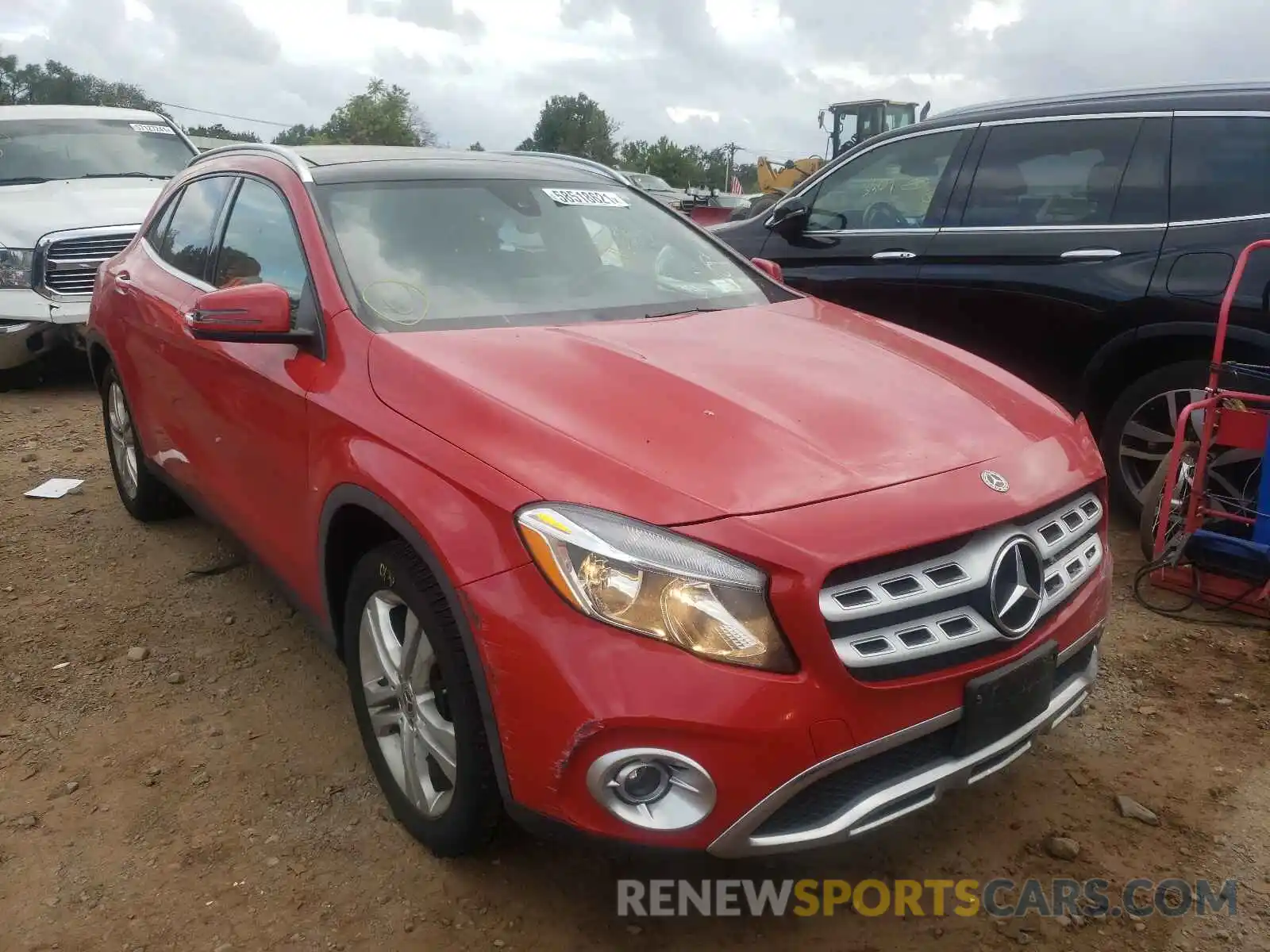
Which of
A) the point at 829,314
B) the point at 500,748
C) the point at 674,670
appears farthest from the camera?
the point at 829,314

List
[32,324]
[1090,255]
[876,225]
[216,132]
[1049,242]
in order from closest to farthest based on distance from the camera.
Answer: [1090,255] → [1049,242] → [876,225] → [32,324] → [216,132]

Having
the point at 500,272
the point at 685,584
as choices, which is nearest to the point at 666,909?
the point at 685,584

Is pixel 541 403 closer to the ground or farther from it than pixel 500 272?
closer to the ground

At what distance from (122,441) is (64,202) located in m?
4.03

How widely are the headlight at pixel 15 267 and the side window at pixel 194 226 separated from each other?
372 centimetres

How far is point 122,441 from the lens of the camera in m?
4.73

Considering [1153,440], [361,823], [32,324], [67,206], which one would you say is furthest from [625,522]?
[67,206]

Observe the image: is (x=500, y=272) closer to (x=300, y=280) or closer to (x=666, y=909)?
(x=300, y=280)

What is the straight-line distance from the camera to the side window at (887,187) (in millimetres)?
5047

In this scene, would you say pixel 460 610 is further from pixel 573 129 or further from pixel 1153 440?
pixel 573 129

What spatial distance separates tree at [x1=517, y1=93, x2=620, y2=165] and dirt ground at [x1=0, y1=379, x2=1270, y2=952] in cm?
8927

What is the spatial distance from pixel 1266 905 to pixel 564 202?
107 inches

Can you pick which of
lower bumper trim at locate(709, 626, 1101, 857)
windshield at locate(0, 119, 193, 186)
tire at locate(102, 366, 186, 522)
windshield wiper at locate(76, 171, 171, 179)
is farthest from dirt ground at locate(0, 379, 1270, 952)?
windshield at locate(0, 119, 193, 186)

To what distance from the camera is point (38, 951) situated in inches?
88.2
